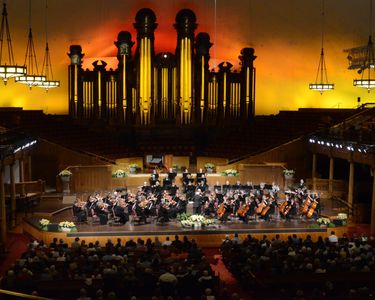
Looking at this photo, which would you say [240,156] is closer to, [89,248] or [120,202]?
[120,202]

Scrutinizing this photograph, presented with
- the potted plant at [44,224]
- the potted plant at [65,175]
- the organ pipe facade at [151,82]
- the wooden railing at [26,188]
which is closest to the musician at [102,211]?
the potted plant at [44,224]

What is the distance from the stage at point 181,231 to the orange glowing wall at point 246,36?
9.18 m

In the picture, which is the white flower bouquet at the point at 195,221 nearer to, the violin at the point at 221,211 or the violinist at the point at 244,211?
the violin at the point at 221,211

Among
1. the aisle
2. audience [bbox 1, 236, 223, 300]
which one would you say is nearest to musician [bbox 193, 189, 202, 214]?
the aisle

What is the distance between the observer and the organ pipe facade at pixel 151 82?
25.2 m

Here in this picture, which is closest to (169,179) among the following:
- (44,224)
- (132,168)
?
(132,168)

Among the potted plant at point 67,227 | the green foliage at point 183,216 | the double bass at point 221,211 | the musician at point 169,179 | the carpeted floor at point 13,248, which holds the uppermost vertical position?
the musician at point 169,179

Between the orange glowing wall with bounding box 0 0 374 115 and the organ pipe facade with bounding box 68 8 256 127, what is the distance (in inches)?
33.2

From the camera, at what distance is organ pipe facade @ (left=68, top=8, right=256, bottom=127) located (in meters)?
25.2

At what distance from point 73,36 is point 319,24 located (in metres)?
9.64

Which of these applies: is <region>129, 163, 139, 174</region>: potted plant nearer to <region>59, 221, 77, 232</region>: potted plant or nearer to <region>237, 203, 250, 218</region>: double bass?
<region>237, 203, 250, 218</region>: double bass

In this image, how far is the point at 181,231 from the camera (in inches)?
639

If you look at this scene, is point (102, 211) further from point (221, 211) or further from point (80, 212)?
point (221, 211)

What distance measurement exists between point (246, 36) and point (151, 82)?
4.36 meters
